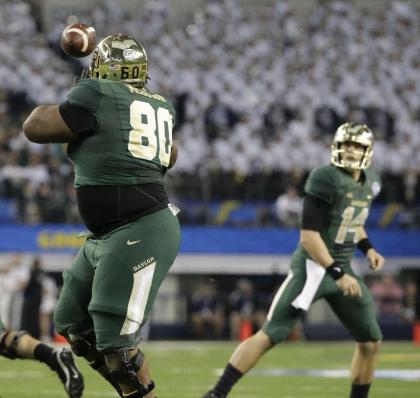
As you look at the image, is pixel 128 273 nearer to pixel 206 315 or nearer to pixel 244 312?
pixel 244 312

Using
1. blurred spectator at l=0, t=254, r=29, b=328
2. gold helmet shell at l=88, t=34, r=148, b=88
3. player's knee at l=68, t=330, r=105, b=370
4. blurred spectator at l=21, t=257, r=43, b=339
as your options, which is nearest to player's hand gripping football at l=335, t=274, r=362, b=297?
player's knee at l=68, t=330, r=105, b=370

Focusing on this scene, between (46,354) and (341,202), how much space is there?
1.83m

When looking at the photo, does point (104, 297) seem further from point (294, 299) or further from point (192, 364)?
point (192, 364)

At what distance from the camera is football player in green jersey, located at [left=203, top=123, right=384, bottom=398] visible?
6.77 m

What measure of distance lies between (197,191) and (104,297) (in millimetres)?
12806

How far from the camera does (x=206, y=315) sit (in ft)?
59.1

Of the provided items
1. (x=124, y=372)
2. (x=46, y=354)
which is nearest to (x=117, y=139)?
(x=124, y=372)

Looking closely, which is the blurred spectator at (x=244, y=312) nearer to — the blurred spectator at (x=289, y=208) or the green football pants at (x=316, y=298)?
the blurred spectator at (x=289, y=208)

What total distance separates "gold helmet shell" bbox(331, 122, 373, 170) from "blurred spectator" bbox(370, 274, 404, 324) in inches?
453

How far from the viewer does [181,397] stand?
26.5ft

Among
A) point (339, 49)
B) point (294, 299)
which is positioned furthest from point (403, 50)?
point (294, 299)

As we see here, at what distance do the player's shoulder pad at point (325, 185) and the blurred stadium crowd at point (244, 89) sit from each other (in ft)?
35.0

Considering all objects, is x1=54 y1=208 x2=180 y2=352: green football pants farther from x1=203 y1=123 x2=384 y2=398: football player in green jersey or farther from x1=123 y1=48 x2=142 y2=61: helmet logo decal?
x1=203 y1=123 x2=384 y2=398: football player in green jersey

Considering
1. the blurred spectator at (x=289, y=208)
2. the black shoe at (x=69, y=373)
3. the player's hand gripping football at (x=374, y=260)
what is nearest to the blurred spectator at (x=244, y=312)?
the blurred spectator at (x=289, y=208)
